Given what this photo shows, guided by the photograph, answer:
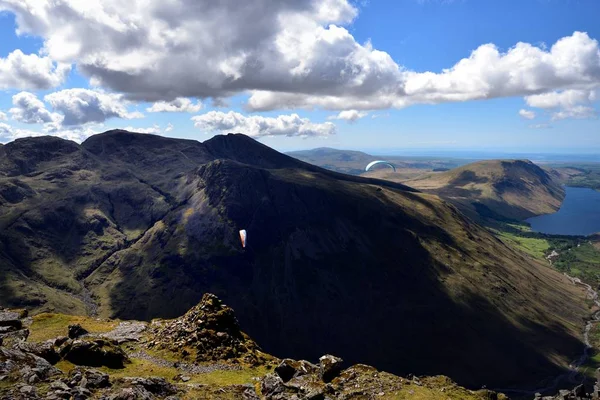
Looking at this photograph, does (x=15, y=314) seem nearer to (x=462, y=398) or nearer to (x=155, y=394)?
(x=155, y=394)

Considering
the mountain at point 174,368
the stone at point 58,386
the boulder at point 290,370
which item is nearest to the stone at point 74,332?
the mountain at point 174,368

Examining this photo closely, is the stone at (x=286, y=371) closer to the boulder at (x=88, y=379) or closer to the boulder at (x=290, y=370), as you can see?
the boulder at (x=290, y=370)

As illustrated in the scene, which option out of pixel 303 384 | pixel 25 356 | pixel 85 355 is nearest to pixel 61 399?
pixel 25 356

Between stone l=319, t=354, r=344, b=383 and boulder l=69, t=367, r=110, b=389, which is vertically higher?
boulder l=69, t=367, r=110, b=389

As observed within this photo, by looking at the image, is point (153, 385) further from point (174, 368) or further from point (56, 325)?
point (56, 325)

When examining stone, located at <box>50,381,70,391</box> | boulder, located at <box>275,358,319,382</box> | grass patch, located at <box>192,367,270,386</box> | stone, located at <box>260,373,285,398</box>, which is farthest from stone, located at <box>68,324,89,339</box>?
boulder, located at <box>275,358,319,382</box>

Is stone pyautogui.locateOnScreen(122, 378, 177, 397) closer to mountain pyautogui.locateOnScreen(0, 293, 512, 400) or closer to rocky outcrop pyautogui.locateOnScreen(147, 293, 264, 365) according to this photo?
mountain pyautogui.locateOnScreen(0, 293, 512, 400)
